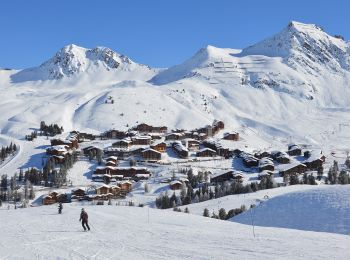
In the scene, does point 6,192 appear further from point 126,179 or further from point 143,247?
point 143,247

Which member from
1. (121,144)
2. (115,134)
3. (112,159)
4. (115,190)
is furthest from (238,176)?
(115,134)

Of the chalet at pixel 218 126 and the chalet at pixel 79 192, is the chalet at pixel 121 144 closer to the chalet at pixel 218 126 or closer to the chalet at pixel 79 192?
the chalet at pixel 79 192

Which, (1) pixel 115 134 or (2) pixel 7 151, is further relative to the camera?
(1) pixel 115 134

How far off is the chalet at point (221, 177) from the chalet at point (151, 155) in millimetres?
20148

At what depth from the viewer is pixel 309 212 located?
44750 millimetres

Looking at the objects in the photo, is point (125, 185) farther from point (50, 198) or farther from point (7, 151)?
point (7, 151)

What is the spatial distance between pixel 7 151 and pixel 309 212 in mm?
80831

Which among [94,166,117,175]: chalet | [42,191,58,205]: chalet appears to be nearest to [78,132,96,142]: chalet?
[94,166,117,175]: chalet

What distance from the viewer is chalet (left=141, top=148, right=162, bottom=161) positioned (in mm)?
109625

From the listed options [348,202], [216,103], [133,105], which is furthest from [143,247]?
[216,103]

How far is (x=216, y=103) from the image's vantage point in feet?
652

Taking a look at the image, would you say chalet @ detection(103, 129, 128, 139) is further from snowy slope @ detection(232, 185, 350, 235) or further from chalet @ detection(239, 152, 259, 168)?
snowy slope @ detection(232, 185, 350, 235)

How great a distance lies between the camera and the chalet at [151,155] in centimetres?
10962

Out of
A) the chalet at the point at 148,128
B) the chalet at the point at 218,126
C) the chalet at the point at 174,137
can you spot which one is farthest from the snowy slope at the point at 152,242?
the chalet at the point at 218,126
